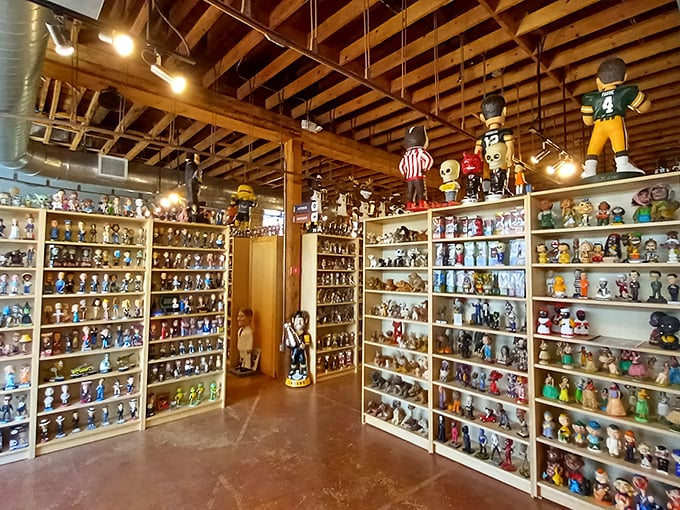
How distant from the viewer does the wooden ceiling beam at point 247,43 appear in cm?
289

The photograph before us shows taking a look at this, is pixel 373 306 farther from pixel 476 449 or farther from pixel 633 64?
pixel 633 64

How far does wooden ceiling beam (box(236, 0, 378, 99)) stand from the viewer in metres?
2.95

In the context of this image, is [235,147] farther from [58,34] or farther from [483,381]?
[483,381]

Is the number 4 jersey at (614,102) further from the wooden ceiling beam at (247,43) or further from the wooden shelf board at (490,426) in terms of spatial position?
the wooden shelf board at (490,426)

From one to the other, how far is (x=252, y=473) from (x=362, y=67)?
4029 millimetres

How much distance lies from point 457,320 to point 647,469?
150 centimetres

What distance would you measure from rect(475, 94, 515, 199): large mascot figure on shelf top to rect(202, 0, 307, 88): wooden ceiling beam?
170 centimetres

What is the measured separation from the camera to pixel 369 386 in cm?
393

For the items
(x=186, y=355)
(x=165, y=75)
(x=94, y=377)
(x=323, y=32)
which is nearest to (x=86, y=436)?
(x=94, y=377)

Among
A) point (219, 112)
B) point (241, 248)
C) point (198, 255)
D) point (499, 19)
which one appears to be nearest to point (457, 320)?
point (499, 19)

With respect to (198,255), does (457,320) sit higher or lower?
lower

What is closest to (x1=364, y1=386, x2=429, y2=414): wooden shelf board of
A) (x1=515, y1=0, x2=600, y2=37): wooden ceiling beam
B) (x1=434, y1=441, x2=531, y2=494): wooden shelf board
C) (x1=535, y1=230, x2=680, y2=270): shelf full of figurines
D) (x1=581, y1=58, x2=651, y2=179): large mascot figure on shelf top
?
(x1=434, y1=441, x2=531, y2=494): wooden shelf board

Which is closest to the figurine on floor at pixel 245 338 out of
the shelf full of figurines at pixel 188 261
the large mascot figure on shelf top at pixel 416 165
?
the shelf full of figurines at pixel 188 261

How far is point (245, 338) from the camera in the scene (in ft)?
18.0
